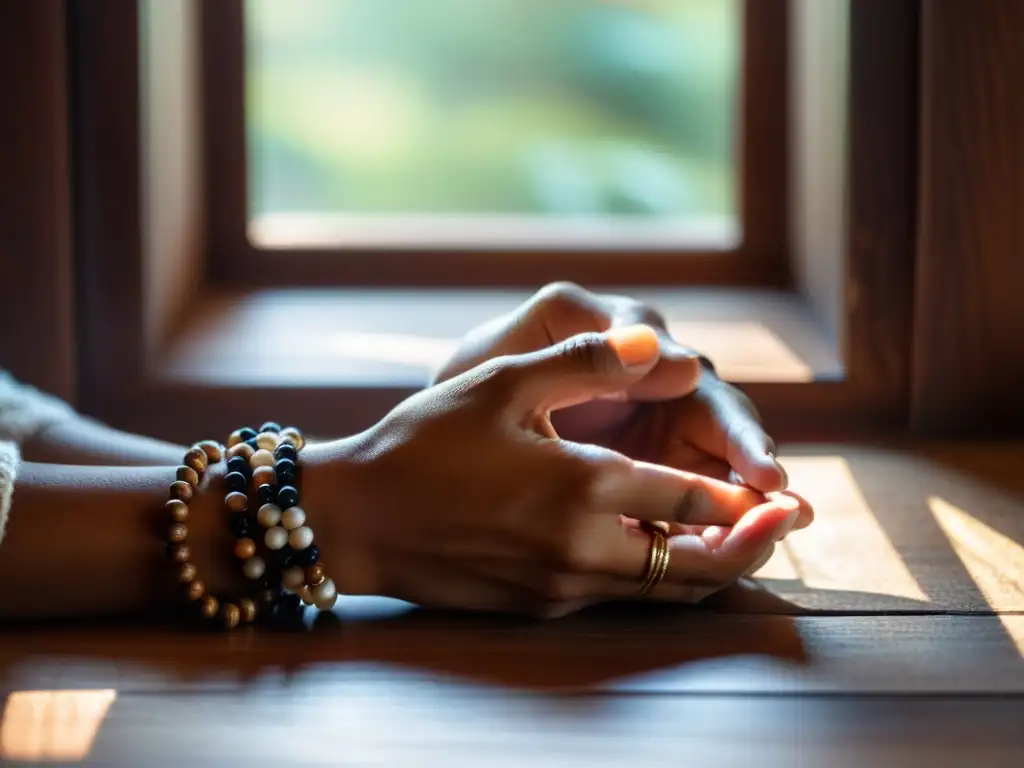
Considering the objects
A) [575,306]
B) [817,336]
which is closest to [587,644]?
[575,306]

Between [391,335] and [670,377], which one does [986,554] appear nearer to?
[670,377]

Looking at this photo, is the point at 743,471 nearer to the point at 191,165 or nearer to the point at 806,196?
the point at 806,196

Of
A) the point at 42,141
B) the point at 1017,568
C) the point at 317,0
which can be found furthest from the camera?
the point at 317,0

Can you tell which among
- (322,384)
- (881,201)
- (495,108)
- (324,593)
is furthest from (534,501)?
(495,108)

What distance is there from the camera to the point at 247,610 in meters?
0.64

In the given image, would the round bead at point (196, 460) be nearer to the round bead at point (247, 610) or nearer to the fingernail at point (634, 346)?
the round bead at point (247, 610)

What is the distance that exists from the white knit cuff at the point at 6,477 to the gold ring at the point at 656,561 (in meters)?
0.34

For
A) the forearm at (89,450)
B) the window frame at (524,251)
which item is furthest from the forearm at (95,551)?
the window frame at (524,251)

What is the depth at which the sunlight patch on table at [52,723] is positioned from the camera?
1.62ft

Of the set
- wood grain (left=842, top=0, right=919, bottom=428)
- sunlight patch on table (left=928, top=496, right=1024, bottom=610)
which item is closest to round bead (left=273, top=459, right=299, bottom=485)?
sunlight patch on table (left=928, top=496, right=1024, bottom=610)

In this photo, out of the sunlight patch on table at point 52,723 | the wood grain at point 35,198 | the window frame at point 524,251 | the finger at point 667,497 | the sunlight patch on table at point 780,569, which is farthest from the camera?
the window frame at point 524,251

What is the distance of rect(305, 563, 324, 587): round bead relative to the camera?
25.0 inches

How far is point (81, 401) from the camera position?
1.07 metres

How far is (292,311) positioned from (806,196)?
20.5 inches
